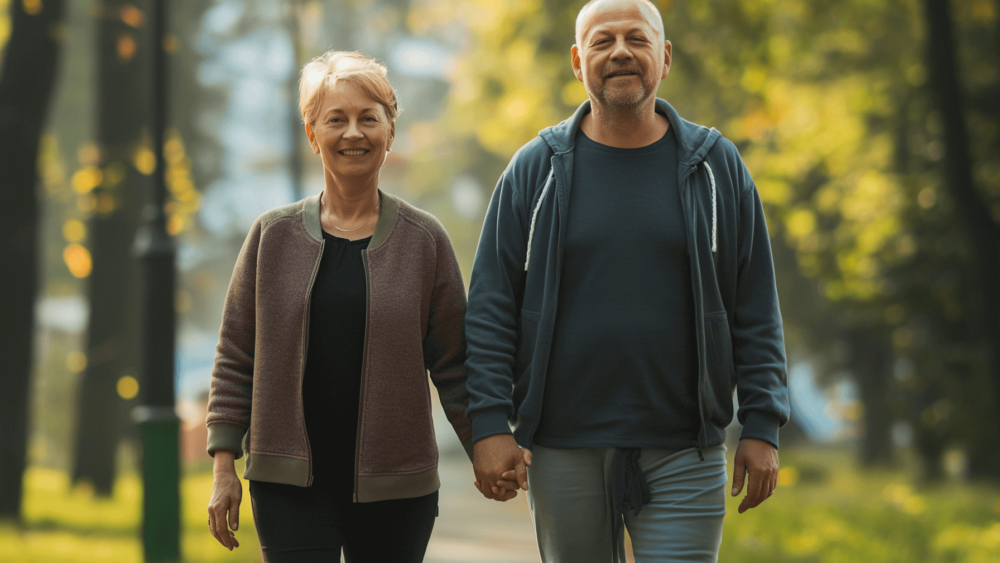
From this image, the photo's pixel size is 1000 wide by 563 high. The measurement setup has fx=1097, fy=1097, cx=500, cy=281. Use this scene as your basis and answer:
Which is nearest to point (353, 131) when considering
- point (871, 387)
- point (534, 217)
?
point (534, 217)

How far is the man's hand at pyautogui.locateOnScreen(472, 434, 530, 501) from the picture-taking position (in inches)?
120

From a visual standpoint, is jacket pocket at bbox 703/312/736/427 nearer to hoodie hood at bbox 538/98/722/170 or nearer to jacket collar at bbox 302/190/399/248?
hoodie hood at bbox 538/98/722/170

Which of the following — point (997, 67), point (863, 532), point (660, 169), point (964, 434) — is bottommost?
point (863, 532)

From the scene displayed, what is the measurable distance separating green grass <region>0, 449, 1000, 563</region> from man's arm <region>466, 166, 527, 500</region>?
4.72 metres

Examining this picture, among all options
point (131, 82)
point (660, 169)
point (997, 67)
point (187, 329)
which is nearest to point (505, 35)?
point (131, 82)

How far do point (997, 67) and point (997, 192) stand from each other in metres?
1.22

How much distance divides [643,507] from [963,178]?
6.60m

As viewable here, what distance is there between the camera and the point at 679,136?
3250 mm

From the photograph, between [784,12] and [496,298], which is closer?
[496,298]

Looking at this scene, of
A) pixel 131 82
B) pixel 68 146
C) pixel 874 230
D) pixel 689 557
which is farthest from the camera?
pixel 68 146

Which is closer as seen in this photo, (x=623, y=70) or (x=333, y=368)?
(x=333, y=368)

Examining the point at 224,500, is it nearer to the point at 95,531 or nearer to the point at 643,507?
the point at 643,507

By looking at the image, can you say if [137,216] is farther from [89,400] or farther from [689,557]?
[689,557]

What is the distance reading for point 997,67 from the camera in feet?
33.5
